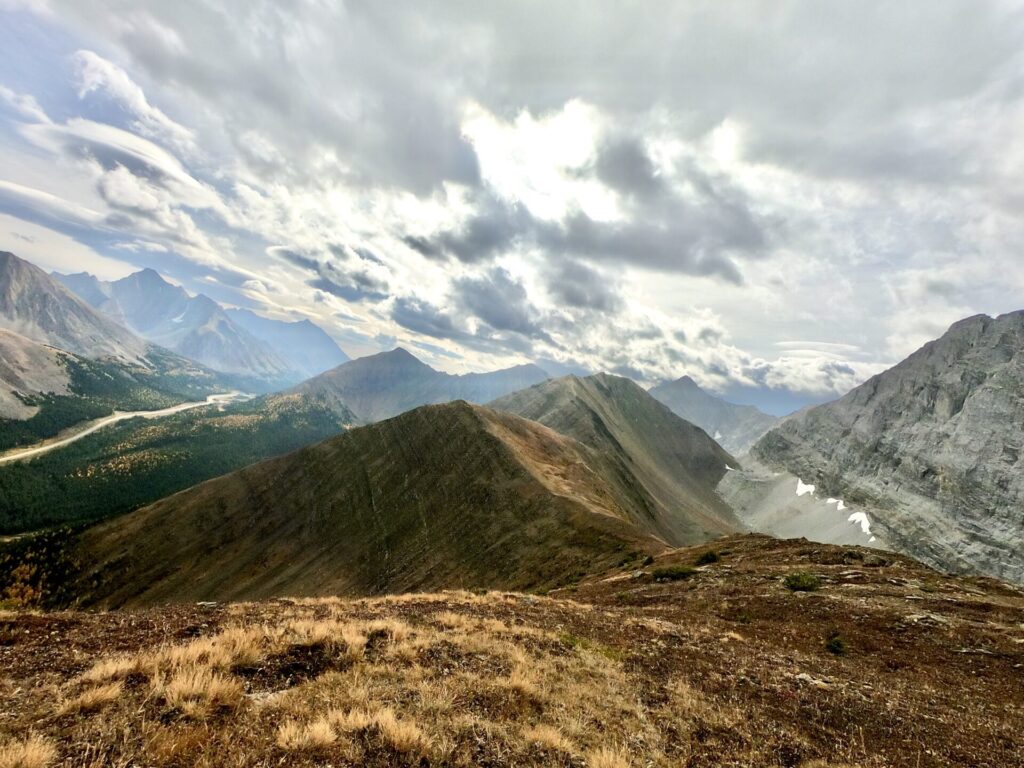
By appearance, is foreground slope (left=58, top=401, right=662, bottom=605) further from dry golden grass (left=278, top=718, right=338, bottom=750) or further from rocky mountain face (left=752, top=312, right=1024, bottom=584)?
rocky mountain face (left=752, top=312, right=1024, bottom=584)

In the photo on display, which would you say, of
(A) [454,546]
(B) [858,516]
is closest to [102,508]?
(A) [454,546]

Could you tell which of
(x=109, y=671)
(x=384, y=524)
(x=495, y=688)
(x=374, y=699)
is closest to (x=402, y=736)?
(x=374, y=699)

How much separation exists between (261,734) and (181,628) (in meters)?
8.69

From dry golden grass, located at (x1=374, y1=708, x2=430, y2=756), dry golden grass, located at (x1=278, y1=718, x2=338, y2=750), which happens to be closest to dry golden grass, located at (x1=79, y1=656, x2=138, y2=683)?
dry golden grass, located at (x1=278, y1=718, x2=338, y2=750)

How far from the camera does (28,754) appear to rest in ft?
18.6

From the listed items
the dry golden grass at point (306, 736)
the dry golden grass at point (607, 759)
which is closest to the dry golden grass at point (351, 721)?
the dry golden grass at point (306, 736)

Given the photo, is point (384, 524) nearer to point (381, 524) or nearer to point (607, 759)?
point (381, 524)

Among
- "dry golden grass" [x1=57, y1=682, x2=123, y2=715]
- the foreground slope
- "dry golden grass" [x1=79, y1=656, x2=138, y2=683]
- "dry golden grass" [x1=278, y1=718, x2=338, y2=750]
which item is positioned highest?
"dry golden grass" [x1=278, y1=718, x2=338, y2=750]

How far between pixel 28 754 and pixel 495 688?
8088 millimetres

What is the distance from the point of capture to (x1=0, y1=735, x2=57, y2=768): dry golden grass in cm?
555

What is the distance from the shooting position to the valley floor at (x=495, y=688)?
7195mm

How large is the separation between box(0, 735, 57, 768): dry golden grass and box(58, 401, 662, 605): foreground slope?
48.8 meters

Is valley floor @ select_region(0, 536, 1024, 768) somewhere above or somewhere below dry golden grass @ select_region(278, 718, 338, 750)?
below

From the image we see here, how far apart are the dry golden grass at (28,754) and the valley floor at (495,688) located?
0.04m
